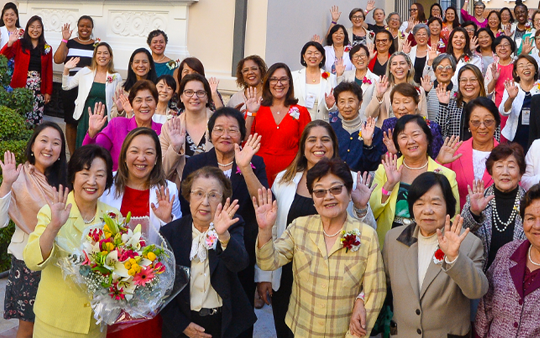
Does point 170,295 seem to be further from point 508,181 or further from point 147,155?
point 508,181

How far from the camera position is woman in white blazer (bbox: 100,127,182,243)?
408 cm

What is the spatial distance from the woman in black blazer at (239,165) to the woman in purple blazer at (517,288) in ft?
5.42

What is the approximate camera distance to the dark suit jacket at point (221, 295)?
3514 millimetres

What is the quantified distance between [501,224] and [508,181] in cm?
29

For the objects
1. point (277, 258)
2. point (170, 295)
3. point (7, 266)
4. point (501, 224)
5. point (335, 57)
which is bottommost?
point (7, 266)

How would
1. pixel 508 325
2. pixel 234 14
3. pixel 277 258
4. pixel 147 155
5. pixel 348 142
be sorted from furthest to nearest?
1. pixel 234 14
2. pixel 348 142
3. pixel 147 155
4. pixel 277 258
5. pixel 508 325

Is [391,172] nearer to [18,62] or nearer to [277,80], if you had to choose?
[277,80]

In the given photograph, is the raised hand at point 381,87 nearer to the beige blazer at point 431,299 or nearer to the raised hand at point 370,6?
the beige blazer at point 431,299

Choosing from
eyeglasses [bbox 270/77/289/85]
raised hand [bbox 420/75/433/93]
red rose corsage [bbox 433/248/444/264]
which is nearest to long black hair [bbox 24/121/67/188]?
eyeglasses [bbox 270/77/289/85]

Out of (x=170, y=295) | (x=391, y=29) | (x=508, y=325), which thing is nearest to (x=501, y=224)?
(x=508, y=325)

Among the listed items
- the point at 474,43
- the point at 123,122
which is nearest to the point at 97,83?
the point at 123,122

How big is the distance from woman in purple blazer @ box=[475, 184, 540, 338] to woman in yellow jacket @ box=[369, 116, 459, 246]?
763 mm

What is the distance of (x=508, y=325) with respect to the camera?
3.28 meters

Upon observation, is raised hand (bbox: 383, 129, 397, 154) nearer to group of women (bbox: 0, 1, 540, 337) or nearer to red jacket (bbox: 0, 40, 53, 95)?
group of women (bbox: 0, 1, 540, 337)
